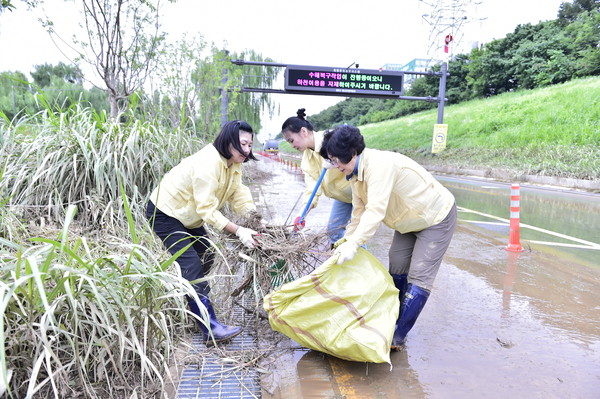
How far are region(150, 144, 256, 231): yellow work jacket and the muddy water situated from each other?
953mm

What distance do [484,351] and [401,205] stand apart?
1.10 m

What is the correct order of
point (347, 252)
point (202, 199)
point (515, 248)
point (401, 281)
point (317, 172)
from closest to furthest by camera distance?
point (347, 252) → point (202, 199) → point (401, 281) → point (317, 172) → point (515, 248)

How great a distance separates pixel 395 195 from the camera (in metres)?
2.77

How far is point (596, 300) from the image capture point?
12.5 ft

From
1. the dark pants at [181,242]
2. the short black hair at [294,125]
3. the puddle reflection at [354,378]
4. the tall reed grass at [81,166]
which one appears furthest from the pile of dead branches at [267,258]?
the tall reed grass at [81,166]

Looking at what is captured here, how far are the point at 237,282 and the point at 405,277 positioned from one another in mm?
1225

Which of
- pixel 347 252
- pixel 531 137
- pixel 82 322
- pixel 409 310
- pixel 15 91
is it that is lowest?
pixel 409 310

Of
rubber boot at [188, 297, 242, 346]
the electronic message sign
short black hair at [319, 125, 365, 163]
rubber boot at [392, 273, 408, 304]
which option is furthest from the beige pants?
the electronic message sign

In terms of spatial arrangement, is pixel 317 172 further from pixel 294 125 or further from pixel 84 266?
pixel 84 266

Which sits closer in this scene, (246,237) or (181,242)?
(246,237)

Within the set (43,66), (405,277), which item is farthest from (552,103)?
(43,66)

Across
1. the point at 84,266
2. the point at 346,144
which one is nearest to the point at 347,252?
the point at 346,144

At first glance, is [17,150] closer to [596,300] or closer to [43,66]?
[596,300]

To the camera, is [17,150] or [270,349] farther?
[17,150]
